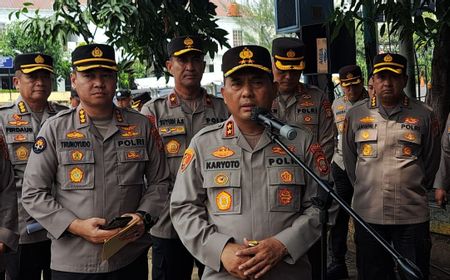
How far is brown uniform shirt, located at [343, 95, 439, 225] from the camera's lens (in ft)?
13.3

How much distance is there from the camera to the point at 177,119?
4.13 meters

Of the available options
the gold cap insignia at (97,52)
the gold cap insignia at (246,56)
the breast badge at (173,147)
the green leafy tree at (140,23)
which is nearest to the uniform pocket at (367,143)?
the breast badge at (173,147)

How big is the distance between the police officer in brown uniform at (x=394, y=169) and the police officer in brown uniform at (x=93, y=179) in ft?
5.27

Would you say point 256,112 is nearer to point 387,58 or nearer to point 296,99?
point 387,58

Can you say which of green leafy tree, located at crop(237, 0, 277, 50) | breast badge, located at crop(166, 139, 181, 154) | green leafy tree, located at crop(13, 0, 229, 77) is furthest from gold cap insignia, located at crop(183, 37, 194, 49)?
green leafy tree, located at crop(237, 0, 277, 50)

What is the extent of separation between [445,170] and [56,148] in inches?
106

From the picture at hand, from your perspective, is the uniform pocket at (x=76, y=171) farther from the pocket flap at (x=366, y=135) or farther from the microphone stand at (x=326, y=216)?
the pocket flap at (x=366, y=135)

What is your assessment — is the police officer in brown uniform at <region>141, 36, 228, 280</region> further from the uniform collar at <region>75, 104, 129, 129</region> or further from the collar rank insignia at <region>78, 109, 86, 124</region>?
the collar rank insignia at <region>78, 109, 86, 124</region>

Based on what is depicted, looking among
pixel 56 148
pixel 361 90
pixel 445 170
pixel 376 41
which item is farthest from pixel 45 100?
pixel 376 41

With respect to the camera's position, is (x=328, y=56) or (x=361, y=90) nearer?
(x=361, y=90)

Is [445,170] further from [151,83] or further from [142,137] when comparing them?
[151,83]

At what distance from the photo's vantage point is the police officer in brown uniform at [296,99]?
460cm

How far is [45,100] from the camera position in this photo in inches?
172

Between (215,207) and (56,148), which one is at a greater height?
(56,148)
